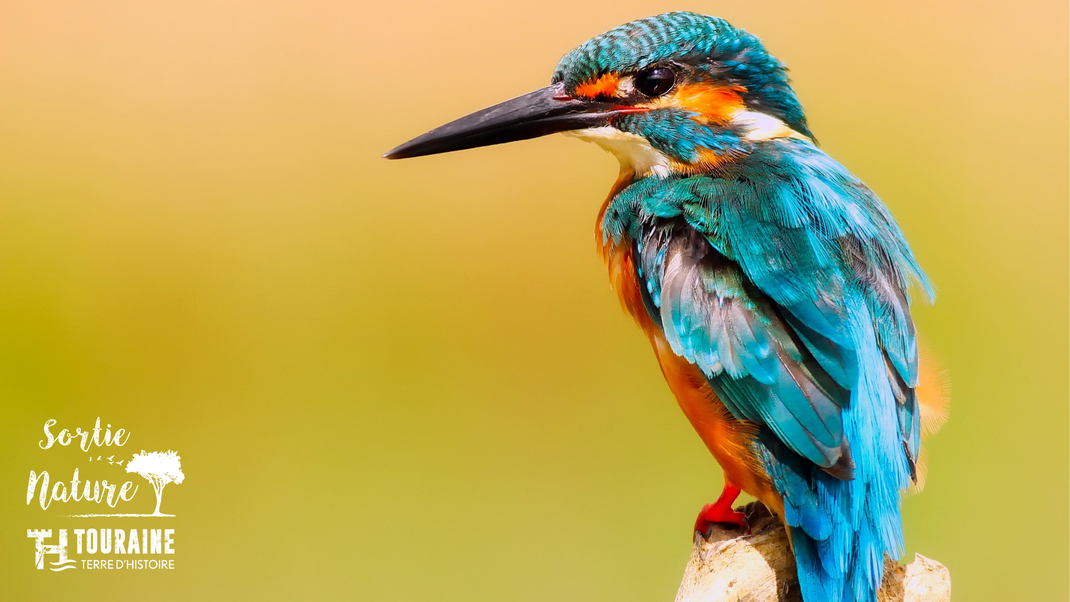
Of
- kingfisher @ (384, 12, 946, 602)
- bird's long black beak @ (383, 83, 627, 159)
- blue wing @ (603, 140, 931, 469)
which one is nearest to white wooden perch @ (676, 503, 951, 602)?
kingfisher @ (384, 12, 946, 602)

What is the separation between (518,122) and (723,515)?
72 cm

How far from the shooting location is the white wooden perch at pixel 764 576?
126 cm

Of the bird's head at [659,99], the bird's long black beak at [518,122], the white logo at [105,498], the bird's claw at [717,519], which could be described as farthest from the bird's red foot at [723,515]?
the white logo at [105,498]

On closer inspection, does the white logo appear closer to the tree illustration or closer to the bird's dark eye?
the tree illustration

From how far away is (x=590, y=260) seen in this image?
9.02 ft

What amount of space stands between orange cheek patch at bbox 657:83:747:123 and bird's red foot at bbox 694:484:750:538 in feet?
1.96

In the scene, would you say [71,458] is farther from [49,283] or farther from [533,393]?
[533,393]

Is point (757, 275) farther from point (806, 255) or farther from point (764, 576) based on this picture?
point (764, 576)

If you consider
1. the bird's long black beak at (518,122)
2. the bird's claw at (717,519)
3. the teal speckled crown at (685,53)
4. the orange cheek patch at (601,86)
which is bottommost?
the bird's claw at (717,519)

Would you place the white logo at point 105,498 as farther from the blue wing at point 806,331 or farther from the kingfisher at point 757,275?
the blue wing at point 806,331

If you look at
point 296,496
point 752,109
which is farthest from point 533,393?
point 752,109

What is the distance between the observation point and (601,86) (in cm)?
144

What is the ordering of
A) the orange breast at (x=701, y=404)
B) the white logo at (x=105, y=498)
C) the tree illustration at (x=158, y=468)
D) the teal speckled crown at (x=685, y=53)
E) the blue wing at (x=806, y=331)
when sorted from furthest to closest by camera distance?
1. the tree illustration at (x=158, y=468)
2. the white logo at (x=105, y=498)
3. the teal speckled crown at (x=685, y=53)
4. the orange breast at (x=701, y=404)
5. the blue wing at (x=806, y=331)

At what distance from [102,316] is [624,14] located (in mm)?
1870
